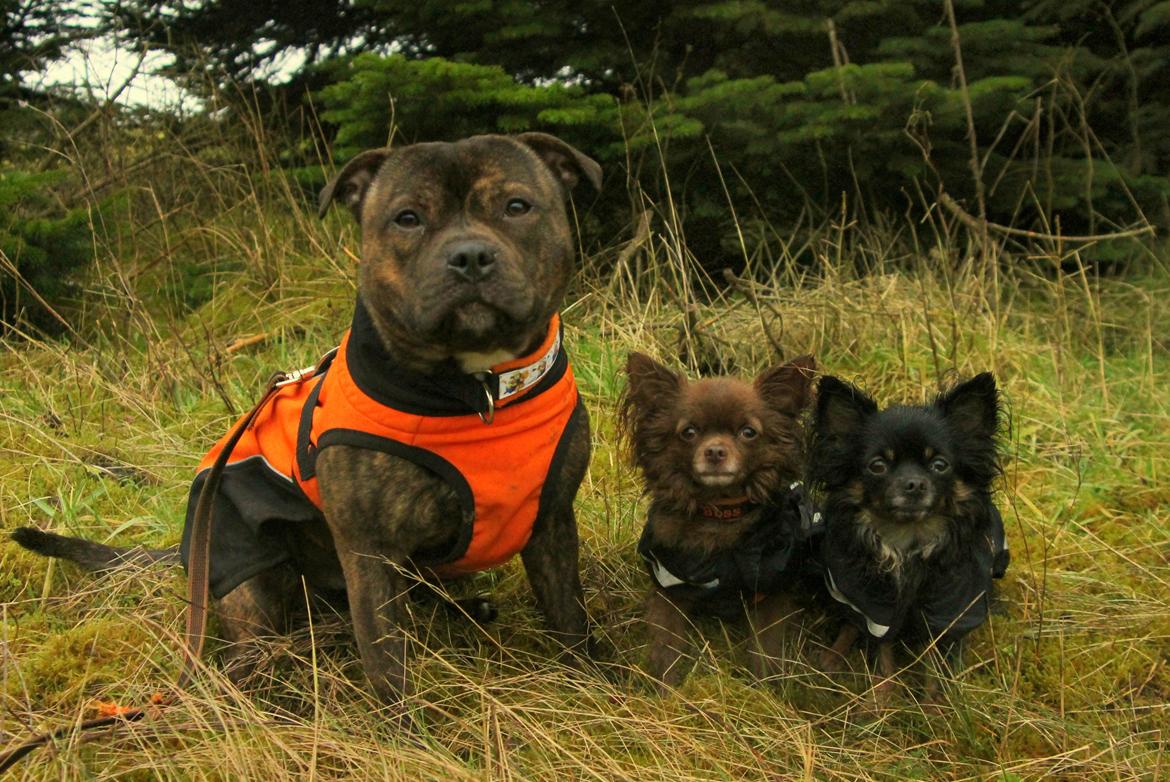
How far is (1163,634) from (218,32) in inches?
289

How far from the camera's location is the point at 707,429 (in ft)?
11.1

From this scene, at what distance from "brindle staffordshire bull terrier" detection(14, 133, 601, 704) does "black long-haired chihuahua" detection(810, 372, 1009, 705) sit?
88 centimetres

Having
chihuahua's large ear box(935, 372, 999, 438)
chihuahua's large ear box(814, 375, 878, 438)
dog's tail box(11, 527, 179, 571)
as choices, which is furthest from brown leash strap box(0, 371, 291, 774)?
chihuahua's large ear box(935, 372, 999, 438)

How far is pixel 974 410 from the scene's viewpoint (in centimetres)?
326

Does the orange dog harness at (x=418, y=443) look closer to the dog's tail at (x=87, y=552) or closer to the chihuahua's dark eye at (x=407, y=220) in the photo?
the chihuahua's dark eye at (x=407, y=220)

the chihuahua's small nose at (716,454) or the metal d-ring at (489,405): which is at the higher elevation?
the metal d-ring at (489,405)

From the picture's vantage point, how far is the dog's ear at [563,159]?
10.2 ft

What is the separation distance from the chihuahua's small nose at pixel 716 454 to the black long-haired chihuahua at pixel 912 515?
1.22 feet

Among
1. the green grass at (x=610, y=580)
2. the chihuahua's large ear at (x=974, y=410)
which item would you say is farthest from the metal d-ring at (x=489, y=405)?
the chihuahua's large ear at (x=974, y=410)

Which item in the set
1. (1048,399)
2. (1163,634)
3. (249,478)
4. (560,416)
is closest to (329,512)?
(249,478)

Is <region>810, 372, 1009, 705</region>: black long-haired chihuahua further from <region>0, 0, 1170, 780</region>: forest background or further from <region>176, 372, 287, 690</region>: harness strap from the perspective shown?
<region>176, 372, 287, 690</region>: harness strap

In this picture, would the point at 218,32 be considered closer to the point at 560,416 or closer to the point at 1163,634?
the point at 560,416

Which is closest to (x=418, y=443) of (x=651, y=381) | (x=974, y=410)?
(x=651, y=381)

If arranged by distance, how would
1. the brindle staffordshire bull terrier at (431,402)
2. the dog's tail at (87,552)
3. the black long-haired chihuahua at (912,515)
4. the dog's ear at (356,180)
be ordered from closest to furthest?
1. the brindle staffordshire bull terrier at (431,402)
2. the dog's ear at (356,180)
3. the black long-haired chihuahua at (912,515)
4. the dog's tail at (87,552)
